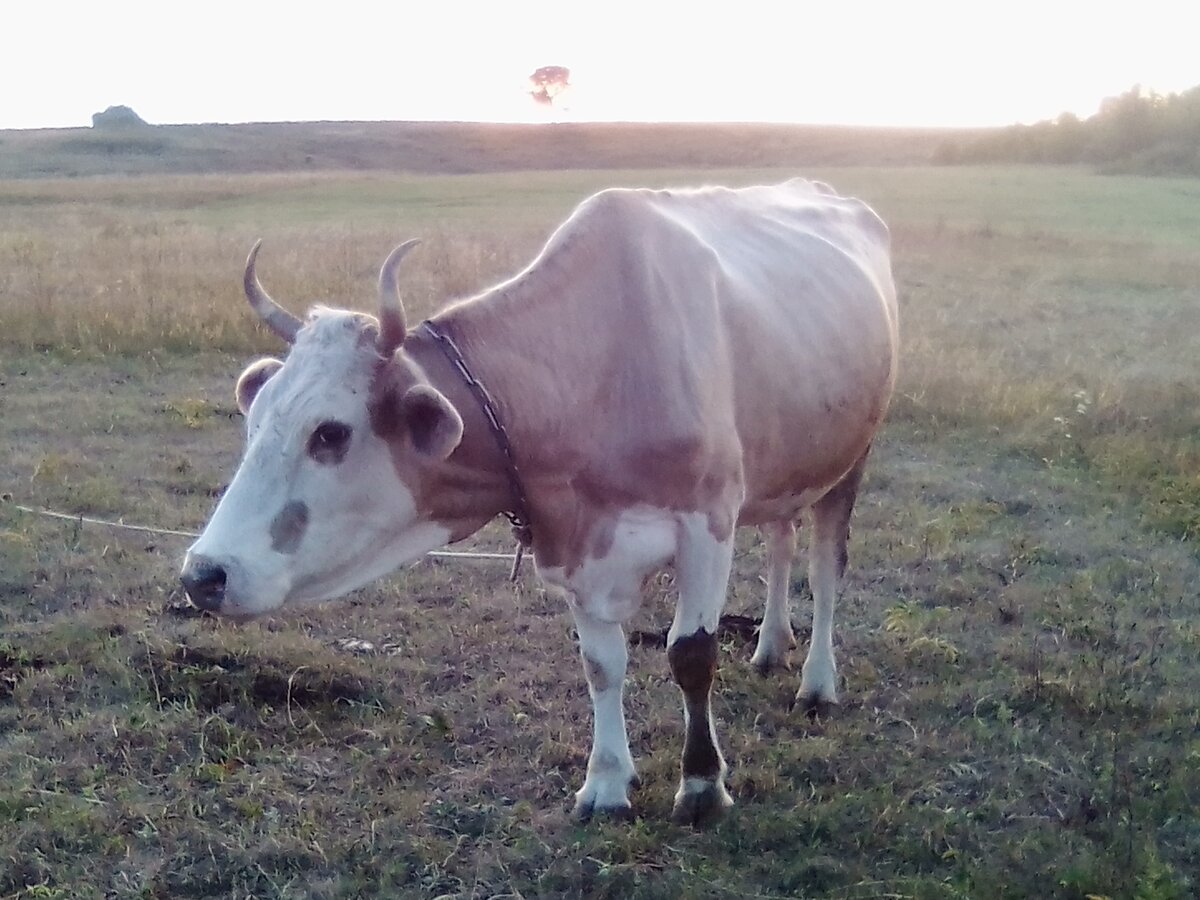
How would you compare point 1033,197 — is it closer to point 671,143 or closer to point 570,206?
point 570,206

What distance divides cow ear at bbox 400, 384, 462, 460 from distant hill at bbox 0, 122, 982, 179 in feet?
171

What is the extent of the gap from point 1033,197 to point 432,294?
89.2ft

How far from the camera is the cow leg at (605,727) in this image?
408 cm

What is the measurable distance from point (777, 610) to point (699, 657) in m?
1.49

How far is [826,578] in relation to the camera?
525 centimetres

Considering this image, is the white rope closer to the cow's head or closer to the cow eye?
the cow's head

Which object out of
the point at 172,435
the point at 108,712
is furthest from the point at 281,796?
the point at 172,435

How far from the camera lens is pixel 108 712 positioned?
15.0ft

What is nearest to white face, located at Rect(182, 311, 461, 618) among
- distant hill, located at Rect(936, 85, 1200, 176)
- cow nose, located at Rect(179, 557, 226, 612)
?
cow nose, located at Rect(179, 557, 226, 612)

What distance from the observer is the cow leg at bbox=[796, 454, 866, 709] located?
497cm

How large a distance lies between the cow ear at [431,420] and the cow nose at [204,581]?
62cm

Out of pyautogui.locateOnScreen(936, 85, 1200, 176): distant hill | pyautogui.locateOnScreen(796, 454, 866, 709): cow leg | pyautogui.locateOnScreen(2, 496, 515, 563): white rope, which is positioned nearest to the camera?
pyautogui.locateOnScreen(796, 454, 866, 709): cow leg

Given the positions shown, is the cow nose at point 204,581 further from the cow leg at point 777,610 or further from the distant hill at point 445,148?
the distant hill at point 445,148

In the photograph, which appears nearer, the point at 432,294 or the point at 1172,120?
the point at 432,294
